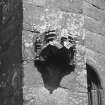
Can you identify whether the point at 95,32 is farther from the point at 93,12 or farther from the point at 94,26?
the point at 93,12

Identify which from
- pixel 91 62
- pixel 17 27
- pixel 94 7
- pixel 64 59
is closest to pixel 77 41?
pixel 64 59

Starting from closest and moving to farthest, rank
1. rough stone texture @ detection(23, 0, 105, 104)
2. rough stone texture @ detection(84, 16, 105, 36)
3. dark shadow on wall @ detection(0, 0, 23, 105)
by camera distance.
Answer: dark shadow on wall @ detection(0, 0, 23, 105) → rough stone texture @ detection(23, 0, 105, 104) → rough stone texture @ detection(84, 16, 105, 36)

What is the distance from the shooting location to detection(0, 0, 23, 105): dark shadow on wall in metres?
3.40

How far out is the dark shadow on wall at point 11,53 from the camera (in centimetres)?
340

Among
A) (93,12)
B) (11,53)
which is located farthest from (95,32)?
(11,53)

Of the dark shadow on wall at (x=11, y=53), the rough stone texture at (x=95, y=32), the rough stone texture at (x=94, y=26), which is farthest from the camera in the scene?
the rough stone texture at (x=94, y=26)

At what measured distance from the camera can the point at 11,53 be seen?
141 inches

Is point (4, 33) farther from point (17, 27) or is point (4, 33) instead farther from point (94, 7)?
point (94, 7)

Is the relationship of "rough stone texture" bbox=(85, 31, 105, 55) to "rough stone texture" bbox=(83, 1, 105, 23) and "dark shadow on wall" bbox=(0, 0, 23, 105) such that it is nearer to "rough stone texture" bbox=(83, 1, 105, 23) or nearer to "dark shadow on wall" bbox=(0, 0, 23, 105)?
"rough stone texture" bbox=(83, 1, 105, 23)

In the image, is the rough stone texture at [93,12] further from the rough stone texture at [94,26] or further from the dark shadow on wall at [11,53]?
the dark shadow on wall at [11,53]

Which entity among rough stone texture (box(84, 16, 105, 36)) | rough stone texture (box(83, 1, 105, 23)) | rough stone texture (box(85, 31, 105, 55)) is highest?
rough stone texture (box(83, 1, 105, 23))

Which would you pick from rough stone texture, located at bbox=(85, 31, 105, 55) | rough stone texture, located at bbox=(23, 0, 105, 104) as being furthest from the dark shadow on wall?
rough stone texture, located at bbox=(85, 31, 105, 55)

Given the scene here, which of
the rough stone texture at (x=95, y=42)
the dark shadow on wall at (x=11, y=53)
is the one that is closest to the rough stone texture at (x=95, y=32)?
the rough stone texture at (x=95, y=42)

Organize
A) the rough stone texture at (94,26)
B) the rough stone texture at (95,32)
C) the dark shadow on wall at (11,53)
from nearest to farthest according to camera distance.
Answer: the dark shadow on wall at (11,53) → the rough stone texture at (95,32) → the rough stone texture at (94,26)
